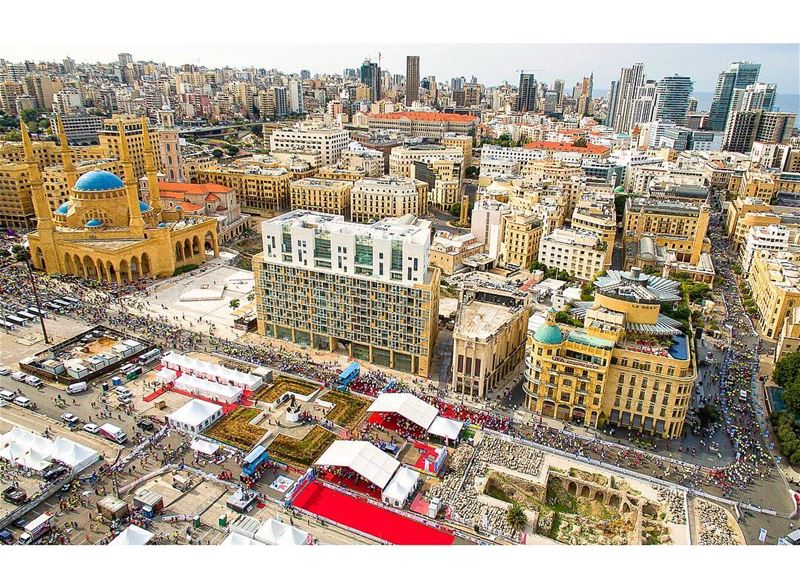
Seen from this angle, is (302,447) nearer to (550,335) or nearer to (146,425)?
(146,425)

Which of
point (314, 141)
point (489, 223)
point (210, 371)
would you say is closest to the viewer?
point (210, 371)

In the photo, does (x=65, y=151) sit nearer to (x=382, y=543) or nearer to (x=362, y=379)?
(x=362, y=379)

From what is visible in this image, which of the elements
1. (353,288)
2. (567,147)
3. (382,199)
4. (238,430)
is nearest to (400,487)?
(238,430)

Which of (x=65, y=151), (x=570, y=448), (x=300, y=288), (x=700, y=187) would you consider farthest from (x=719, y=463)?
(x=65, y=151)

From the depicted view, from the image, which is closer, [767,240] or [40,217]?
[40,217]

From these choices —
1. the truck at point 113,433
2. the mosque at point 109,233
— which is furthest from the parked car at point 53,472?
the mosque at point 109,233
